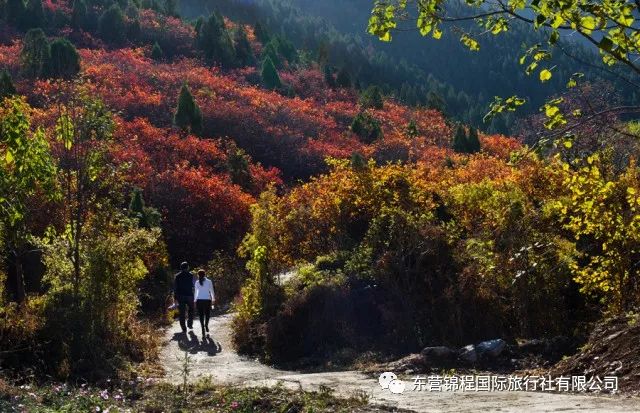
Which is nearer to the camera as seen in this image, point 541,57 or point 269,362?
point 541,57

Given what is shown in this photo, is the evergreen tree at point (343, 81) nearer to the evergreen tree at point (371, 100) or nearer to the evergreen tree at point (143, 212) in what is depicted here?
the evergreen tree at point (371, 100)

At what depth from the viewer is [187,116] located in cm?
4569

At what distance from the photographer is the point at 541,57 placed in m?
→ 5.95

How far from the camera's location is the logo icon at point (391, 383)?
9406mm

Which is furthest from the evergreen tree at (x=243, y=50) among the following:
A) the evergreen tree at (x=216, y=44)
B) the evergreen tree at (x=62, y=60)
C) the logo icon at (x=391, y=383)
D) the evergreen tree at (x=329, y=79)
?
the logo icon at (x=391, y=383)

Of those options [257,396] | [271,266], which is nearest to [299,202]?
[271,266]

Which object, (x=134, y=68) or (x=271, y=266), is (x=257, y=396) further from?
(x=134, y=68)

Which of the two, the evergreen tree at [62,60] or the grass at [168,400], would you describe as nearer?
the grass at [168,400]

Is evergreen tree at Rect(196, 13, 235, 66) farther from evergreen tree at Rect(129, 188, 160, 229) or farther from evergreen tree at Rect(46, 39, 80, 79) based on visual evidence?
evergreen tree at Rect(129, 188, 160, 229)

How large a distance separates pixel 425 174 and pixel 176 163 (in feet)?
50.3

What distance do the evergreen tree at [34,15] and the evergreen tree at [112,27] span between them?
545cm

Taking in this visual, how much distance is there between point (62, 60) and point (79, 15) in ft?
76.8

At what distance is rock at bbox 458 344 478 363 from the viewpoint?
11477 mm

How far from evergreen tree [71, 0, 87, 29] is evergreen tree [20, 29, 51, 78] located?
18057mm
